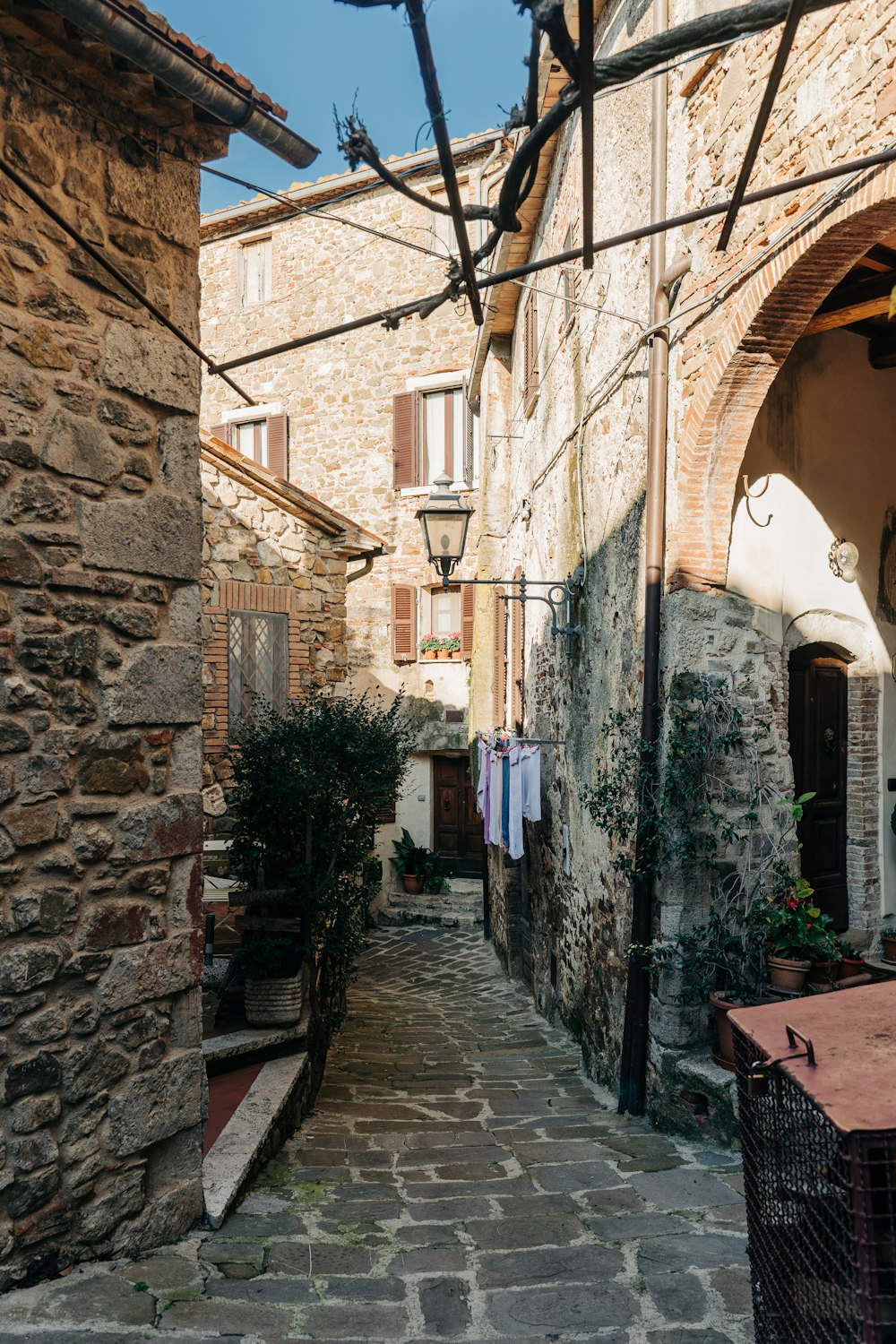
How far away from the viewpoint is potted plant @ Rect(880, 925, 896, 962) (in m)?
5.99

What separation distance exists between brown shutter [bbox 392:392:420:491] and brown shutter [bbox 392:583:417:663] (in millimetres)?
1697

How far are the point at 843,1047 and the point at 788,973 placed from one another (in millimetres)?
2425

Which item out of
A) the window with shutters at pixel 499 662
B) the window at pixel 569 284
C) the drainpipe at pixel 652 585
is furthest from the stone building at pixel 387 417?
the drainpipe at pixel 652 585

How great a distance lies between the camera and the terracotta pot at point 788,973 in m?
4.56

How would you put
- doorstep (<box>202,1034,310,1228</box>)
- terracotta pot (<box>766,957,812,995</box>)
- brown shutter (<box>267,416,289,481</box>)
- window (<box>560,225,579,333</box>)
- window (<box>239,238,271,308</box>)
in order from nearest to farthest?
doorstep (<box>202,1034,310,1228</box>), terracotta pot (<box>766,957,812,995</box>), window (<box>560,225,579,333</box>), brown shutter (<box>267,416,289,481</box>), window (<box>239,238,271,308</box>)

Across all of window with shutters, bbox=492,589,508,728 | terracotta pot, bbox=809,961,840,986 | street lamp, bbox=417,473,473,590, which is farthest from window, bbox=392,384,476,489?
terracotta pot, bbox=809,961,840,986

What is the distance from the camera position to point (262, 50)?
3.33 m

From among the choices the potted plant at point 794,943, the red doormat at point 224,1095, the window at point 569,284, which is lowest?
the red doormat at point 224,1095

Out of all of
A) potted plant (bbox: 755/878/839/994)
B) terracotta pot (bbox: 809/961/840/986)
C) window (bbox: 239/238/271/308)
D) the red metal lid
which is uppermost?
window (bbox: 239/238/271/308)

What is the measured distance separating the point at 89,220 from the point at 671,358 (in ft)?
9.85

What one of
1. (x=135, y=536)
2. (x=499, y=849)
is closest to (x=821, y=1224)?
(x=135, y=536)

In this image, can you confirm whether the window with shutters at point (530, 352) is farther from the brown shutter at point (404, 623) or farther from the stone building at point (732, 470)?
the brown shutter at point (404, 623)

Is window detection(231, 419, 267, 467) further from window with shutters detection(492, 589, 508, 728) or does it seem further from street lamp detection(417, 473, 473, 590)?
street lamp detection(417, 473, 473, 590)

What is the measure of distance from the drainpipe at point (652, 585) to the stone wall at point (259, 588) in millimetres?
5346
